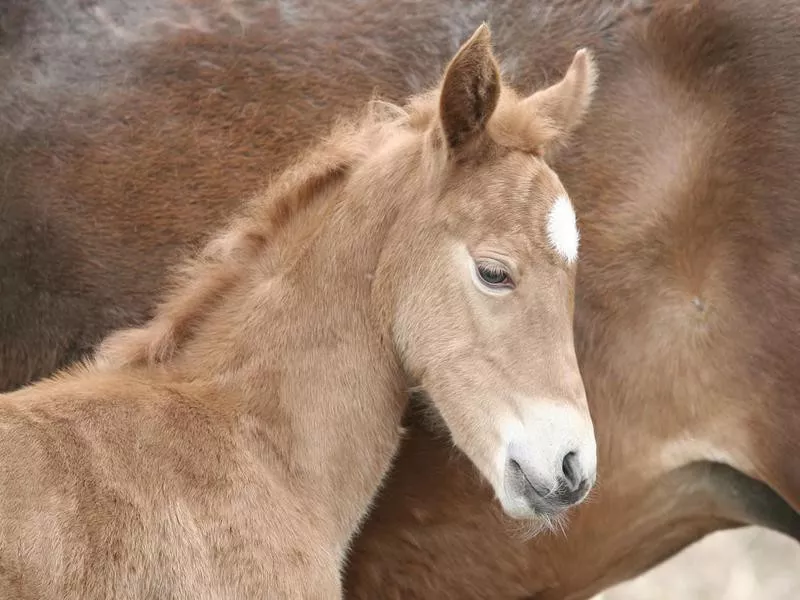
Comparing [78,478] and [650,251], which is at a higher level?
[78,478]

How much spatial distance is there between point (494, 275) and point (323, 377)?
0.45m

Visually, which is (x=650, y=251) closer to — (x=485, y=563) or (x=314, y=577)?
(x=485, y=563)

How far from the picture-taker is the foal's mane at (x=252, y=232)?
2703 millimetres

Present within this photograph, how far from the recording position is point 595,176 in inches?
119

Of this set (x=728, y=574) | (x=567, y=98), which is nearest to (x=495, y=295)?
(x=567, y=98)

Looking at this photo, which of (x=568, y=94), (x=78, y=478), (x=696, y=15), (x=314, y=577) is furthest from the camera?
(x=696, y=15)

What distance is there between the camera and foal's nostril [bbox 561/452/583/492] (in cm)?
239

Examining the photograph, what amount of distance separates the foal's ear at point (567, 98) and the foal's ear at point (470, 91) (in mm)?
250

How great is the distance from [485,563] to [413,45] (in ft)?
4.49

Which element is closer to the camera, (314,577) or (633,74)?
(314,577)

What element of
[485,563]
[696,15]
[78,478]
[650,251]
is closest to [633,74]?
[696,15]

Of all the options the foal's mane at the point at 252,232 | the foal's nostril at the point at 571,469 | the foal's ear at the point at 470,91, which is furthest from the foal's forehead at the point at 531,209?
the foal's nostril at the point at 571,469

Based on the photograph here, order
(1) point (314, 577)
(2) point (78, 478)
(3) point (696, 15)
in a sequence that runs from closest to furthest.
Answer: (2) point (78, 478) < (1) point (314, 577) < (3) point (696, 15)

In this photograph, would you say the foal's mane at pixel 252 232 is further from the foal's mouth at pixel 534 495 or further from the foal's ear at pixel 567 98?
the foal's mouth at pixel 534 495
